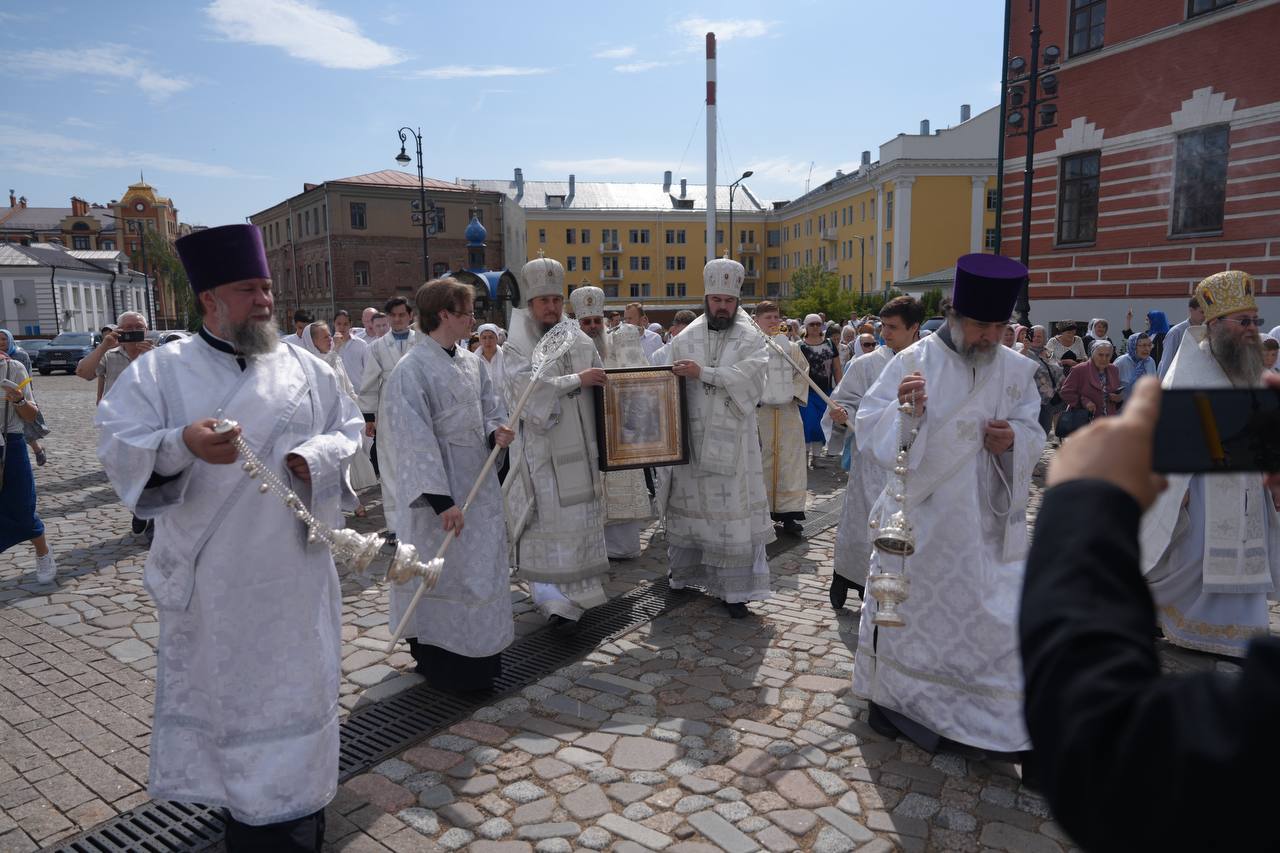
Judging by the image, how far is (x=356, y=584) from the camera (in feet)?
21.1

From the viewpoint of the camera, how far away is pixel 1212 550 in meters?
4.91

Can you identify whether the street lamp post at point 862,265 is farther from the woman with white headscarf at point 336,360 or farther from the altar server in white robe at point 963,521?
the altar server in white robe at point 963,521

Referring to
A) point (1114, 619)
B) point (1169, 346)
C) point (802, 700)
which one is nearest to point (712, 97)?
point (1169, 346)

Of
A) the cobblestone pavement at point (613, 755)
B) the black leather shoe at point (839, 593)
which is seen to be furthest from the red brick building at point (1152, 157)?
the cobblestone pavement at point (613, 755)

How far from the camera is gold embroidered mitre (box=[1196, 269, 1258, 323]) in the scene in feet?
15.6

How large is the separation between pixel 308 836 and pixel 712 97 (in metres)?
32.7

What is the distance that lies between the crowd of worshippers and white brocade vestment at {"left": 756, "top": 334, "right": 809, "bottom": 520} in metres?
1.63

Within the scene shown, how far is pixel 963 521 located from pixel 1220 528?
7.12ft

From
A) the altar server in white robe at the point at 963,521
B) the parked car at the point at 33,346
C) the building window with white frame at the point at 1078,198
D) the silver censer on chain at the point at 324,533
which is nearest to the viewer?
the silver censer on chain at the point at 324,533

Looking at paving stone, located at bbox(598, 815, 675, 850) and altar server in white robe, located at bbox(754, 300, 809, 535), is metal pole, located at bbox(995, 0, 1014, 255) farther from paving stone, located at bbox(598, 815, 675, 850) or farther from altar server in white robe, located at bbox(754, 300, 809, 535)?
paving stone, located at bbox(598, 815, 675, 850)

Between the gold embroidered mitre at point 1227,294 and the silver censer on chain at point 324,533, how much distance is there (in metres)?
4.42

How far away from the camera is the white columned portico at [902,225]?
155 feet

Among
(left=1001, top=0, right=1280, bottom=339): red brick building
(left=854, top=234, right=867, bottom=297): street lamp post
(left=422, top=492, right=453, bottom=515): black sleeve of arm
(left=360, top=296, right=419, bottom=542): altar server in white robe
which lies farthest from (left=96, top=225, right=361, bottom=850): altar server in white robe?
(left=854, top=234, right=867, bottom=297): street lamp post

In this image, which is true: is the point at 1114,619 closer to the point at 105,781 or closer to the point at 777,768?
the point at 777,768
